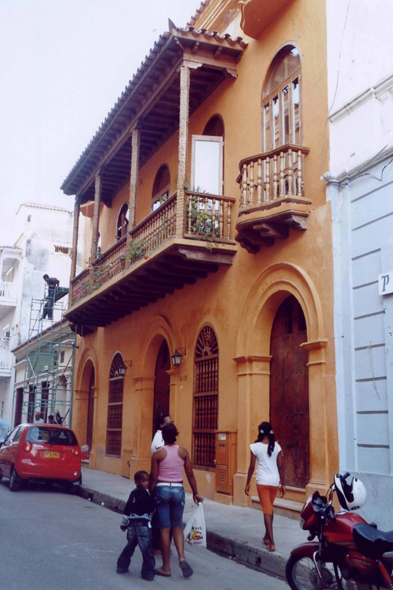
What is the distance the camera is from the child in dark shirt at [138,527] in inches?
255

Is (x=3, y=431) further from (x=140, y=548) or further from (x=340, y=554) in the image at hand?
(x=340, y=554)

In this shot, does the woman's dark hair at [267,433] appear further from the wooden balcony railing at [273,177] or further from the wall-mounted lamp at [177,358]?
the wall-mounted lamp at [177,358]

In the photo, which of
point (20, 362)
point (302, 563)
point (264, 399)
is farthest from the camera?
point (20, 362)

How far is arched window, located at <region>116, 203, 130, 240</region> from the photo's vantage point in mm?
19484

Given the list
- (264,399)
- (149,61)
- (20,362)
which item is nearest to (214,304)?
(264,399)

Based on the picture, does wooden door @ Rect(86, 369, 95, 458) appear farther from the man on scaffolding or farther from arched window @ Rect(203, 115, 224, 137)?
arched window @ Rect(203, 115, 224, 137)

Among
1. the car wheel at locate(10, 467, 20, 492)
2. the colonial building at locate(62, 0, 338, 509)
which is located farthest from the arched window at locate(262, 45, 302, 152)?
the car wheel at locate(10, 467, 20, 492)

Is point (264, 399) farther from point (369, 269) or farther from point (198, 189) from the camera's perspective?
point (198, 189)

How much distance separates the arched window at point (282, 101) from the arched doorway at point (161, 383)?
20.4ft

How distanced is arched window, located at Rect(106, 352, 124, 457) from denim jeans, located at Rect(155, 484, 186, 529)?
10734 mm

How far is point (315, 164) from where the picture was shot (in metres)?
9.91

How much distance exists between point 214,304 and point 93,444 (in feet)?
28.4

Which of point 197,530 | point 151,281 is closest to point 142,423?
point 151,281

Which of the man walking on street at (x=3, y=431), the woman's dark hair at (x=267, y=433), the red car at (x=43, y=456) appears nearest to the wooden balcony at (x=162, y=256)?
the red car at (x=43, y=456)
